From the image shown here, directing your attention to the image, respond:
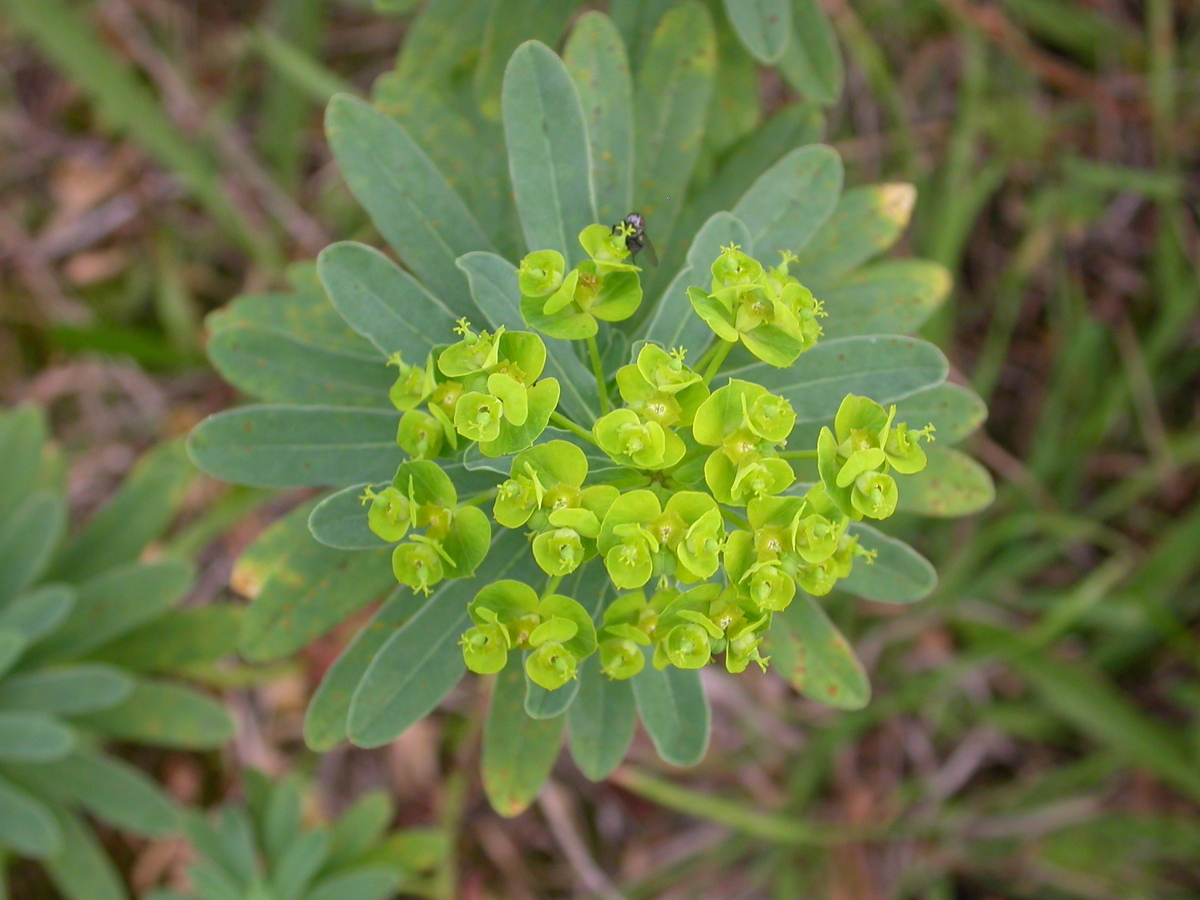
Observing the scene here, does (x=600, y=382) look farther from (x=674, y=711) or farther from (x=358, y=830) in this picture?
(x=358, y=830)

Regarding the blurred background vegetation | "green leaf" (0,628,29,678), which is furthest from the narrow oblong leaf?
the blurred background vegetation

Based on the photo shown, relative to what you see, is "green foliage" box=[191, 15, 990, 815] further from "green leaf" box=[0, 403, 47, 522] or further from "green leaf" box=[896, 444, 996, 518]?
"green leaf" box=[0, 403, 47, 522]

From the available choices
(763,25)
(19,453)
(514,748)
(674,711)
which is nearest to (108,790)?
(19,453)

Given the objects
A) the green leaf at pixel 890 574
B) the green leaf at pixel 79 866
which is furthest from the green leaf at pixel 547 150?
the green leaf at pixel 79 866

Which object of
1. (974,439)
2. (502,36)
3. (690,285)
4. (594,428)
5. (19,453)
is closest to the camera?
(594,428)

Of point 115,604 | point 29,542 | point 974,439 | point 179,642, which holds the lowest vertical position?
point 974,439

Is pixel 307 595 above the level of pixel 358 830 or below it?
above

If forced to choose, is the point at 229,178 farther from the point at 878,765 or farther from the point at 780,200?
the point at 878,765

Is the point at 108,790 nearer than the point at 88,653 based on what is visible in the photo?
Yes
